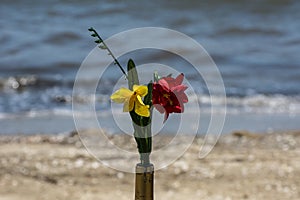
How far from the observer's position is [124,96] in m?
1.39

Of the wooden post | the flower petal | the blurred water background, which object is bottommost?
the wooden post

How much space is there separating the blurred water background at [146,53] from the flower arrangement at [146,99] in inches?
147

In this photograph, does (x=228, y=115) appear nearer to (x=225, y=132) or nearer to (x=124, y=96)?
(x=225, y=132)

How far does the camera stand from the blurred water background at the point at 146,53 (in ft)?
20.0

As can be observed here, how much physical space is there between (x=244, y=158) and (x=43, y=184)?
119 centimetres

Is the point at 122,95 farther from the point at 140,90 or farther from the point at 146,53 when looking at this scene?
Answer: the point at 146,53

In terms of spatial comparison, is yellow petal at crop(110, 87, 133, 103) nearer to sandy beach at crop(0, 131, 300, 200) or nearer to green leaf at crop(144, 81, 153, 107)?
green leaf at crop(144, 81, 153, 107)

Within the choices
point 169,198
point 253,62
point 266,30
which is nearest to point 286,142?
point 169,198

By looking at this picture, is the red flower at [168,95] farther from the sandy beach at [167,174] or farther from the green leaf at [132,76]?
the sandy beach at [167,174]

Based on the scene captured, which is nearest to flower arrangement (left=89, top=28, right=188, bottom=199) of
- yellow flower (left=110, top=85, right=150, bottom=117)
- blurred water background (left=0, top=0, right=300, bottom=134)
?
yellow flower (left=110, top=85, right=150, bottom=117)

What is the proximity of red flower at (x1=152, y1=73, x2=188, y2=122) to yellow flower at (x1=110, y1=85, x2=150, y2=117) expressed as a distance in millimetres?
26

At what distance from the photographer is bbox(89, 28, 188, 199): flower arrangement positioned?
1.39m

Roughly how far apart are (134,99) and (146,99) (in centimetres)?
3

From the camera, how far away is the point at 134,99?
1396 mm
